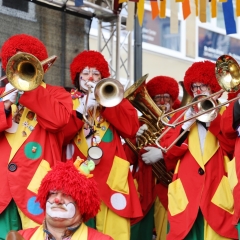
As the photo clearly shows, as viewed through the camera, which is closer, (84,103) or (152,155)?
(84,103)

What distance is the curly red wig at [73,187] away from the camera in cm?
407

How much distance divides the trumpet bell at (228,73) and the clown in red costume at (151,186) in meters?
1.24

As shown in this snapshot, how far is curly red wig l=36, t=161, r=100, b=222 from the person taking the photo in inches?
160

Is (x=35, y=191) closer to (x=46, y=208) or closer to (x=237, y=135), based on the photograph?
(x=46, y=208)

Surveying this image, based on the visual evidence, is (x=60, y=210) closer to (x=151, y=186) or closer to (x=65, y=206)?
(x=65, y=206)

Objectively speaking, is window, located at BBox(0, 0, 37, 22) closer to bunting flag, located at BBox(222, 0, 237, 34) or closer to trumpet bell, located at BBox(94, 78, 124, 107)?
trumpet bell, located at BBox(94, 78, 124, 107)

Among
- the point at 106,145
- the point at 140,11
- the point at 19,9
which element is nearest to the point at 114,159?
the point at 106,145

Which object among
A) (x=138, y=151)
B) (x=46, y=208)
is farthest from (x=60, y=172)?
(x=138, y=151)

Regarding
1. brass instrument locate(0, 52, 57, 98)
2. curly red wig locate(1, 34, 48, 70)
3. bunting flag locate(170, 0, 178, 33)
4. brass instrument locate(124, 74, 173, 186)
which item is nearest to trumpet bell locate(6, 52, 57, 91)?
brass instrument locate(0, 52, 57, 98)

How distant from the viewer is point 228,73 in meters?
5.03

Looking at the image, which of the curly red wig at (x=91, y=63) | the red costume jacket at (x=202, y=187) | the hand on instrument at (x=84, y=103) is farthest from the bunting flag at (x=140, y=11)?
the red costume jacket at (x=202, y=187)

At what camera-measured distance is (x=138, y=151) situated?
20.6 feet

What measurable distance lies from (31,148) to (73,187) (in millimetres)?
897

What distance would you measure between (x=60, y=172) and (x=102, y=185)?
1.24 meters
